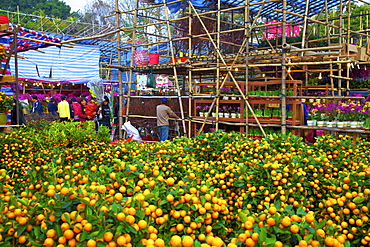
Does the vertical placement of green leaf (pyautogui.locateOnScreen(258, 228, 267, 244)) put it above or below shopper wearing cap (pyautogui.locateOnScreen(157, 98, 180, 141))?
below

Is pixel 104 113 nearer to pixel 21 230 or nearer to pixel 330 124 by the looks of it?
pixel 330 124

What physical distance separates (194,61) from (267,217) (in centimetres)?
973

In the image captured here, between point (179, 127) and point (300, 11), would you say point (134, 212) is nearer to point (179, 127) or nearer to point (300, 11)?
point (179, 127)

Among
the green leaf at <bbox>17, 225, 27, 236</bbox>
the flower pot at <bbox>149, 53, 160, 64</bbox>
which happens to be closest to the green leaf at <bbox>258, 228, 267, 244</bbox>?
the green leaf at <bbox>17, 225, 27, 236</bbox>

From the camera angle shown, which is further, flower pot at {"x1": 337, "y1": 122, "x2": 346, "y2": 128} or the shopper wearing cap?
the shopper wearing cap

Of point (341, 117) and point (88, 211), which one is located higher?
point (341, 117)

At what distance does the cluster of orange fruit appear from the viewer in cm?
204

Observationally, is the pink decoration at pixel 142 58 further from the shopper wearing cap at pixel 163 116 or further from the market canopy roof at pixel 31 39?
the market canopy roof at pixel 31 39

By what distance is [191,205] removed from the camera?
8.01ft

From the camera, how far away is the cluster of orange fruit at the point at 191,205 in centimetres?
204

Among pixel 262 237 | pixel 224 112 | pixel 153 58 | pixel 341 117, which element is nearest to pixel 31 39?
pixel 153 58

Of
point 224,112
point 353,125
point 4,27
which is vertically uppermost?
point 4,27

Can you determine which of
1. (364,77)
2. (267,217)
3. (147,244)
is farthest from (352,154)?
(364,77)

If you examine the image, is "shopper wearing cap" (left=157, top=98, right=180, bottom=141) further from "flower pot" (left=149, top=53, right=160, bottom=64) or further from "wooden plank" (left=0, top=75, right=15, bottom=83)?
"wooden plank" (left=0, top=75, right=15, bottom=83)
